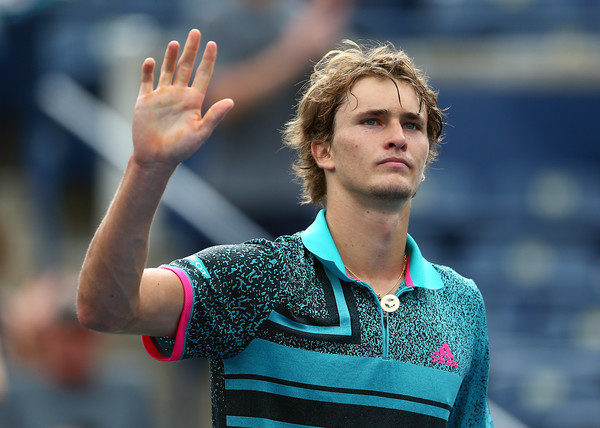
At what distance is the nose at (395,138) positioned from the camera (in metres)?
2.84

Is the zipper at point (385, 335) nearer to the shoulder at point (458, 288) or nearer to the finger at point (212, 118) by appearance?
the shoulder at point (458, 288)

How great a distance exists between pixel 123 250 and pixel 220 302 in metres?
0.34

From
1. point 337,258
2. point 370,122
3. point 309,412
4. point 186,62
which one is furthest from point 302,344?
point 186,62

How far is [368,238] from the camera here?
2898mm

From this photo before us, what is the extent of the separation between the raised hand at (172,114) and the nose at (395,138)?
56 centimetres

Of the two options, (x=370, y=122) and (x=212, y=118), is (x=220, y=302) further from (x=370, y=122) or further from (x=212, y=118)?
(x=370, y=122)

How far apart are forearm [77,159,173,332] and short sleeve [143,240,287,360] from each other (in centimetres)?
19

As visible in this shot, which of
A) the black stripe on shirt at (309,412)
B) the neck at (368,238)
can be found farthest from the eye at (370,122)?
the black stripe on shirt at (309,412)

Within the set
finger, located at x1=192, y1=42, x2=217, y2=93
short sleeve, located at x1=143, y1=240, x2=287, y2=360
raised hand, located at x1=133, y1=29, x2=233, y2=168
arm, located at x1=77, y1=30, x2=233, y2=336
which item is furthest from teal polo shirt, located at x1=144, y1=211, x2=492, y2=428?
finger, located at x1=192, y1=42, x2=217, y2=93

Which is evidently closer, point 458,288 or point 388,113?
point 388,113

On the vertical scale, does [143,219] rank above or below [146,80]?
below

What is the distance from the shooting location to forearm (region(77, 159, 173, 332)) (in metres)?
2.38

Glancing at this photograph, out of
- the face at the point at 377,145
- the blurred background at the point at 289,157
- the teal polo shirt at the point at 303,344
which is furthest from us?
the blurred background at the point at 289,157

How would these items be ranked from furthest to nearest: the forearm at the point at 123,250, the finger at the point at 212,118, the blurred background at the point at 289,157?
1. the blurred background at the point at 289,157
2. the finger at the point at 212,118
3. the forearm at the point at 123,250
